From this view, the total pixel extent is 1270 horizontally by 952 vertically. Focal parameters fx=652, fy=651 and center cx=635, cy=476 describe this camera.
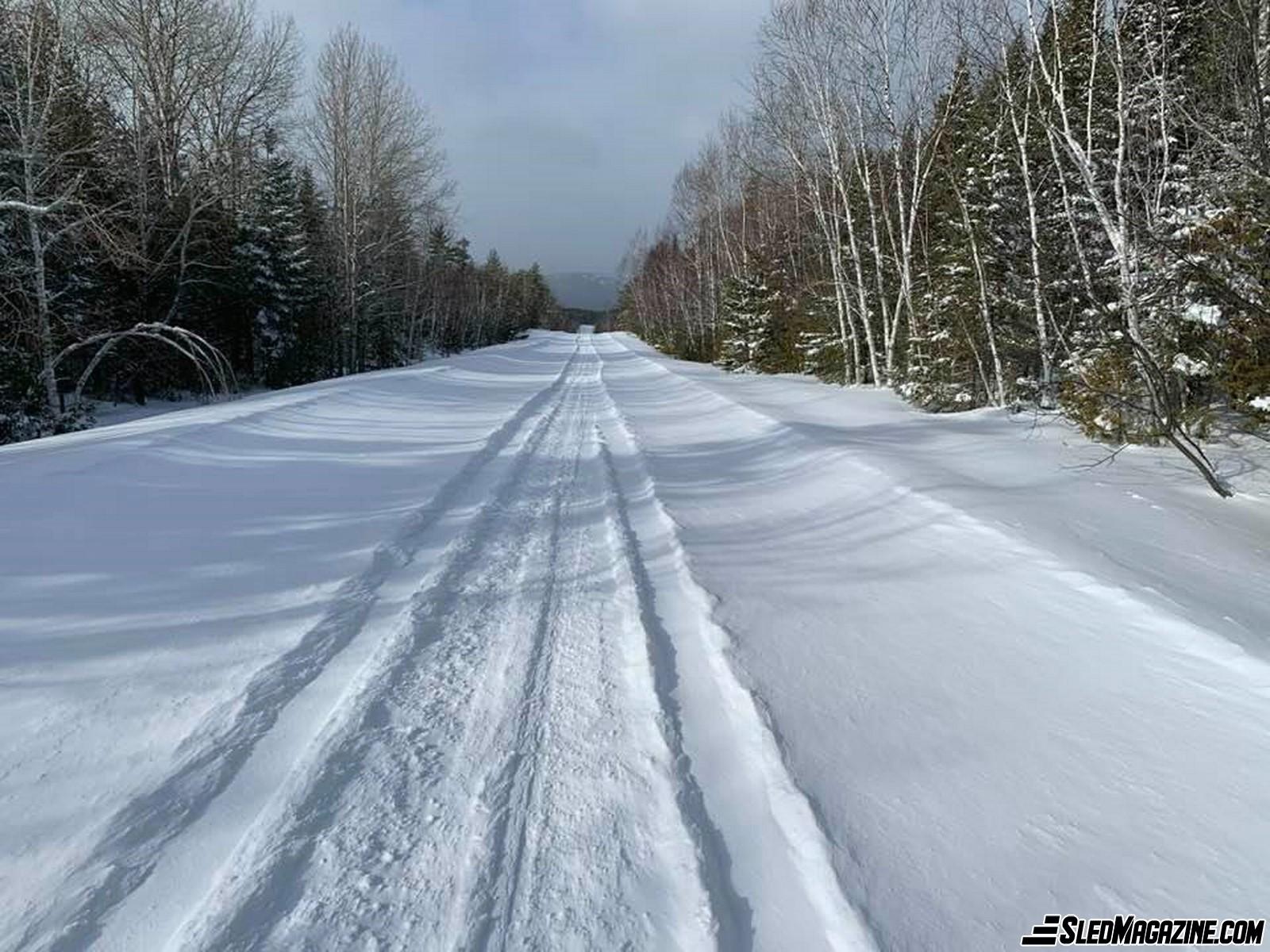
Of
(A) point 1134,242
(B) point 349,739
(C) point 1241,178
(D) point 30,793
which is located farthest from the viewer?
(A) point 1134,242

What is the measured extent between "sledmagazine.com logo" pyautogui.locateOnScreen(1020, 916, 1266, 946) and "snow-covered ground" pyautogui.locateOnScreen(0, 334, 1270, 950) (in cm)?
5

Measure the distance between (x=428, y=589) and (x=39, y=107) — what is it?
1675 cm

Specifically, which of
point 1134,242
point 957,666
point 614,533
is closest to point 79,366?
point 614,533

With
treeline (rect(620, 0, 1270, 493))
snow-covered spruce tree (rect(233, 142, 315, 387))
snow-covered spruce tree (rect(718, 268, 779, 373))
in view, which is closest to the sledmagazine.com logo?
treeline (rect(620, 0, 1270, 493))

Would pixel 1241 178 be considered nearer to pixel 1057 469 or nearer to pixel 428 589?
pixel 1057 469

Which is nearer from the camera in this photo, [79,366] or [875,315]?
[79,366]

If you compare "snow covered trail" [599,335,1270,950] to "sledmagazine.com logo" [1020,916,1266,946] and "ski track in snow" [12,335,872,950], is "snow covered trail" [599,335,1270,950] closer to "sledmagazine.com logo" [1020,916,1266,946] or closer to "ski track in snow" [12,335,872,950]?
"sledmagazine.com logo" [1020,916,1266,946]

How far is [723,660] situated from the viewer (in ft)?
11.3

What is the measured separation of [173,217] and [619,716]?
2306cm

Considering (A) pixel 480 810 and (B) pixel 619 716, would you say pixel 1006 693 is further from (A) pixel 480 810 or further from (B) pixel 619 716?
(A) pixel 480 810

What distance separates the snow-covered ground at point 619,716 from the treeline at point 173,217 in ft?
21.5

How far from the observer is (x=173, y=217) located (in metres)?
19.4

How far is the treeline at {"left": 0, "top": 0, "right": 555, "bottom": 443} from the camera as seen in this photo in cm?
1302

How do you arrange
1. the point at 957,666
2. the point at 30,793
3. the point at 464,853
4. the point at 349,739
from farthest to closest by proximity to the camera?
the point at 957,666
the point at 349,739
the point at 30,793
the point at 464,853
